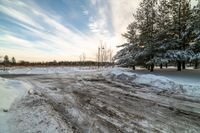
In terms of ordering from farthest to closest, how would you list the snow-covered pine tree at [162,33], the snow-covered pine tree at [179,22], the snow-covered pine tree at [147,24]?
1. the snow-covered pine tree at [147,24]
2. the snow-covered pine tree at [179,22]
3. the snow-covered pine tree at [162,33]

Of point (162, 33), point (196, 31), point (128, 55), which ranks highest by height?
point (162, 33)

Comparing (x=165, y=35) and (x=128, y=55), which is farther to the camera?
(x=128, y=55)

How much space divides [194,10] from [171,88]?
10181mm

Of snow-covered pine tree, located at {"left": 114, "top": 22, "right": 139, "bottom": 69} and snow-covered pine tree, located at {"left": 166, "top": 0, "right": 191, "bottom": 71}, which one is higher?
snow-covered pine tree, located at {"left": 166, "top": 0, "right": 191, "bottom": 71}

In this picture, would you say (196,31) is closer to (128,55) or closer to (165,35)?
(165,35)

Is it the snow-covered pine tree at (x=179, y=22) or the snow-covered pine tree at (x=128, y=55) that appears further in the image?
the snow-covered pine tree at (x=128, y=55)

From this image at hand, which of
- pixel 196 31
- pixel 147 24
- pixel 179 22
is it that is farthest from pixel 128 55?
pixel 196 31

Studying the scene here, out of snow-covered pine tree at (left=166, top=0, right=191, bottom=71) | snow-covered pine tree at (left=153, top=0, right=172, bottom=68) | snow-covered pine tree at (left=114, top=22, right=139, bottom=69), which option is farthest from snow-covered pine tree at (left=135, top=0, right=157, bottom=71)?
snow-covered pine tree at (left=166, top=0, right=191, bottom=71)

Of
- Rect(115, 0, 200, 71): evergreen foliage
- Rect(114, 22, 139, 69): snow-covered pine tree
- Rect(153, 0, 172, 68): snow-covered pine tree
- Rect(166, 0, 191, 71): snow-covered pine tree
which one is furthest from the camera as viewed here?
Rect(114, 22, 139, 69): snow-covered pine tree

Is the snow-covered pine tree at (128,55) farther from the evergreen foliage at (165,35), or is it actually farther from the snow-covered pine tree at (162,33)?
the snow-covered pine tree at (162,33)

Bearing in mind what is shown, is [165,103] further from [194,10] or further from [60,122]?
[194,10]

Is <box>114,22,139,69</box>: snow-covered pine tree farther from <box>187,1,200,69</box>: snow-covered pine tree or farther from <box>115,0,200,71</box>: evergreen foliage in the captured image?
<box>187,1,200,69</box>: snow-covered pine tree

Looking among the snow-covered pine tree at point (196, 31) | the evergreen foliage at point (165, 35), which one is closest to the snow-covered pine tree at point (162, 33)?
the evergreen foliage at point (165, 35)

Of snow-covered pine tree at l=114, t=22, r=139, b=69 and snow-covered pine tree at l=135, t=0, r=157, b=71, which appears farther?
snow-covered pine tree at l=114, t=22, r=139, b=69
